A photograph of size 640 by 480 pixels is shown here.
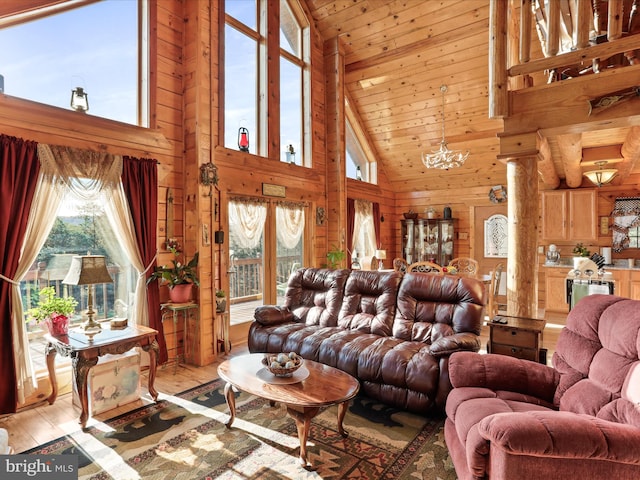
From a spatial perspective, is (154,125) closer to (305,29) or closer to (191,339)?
(191,339)

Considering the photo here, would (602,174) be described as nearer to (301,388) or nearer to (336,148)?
(336,148)

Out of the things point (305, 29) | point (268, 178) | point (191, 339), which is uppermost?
point (305, 29)

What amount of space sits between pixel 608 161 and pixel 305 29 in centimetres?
509

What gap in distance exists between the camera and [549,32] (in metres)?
3.07

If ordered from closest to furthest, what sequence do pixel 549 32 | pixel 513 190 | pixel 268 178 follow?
pixel 549 32 → pixel 513 190 → pixel 268 178

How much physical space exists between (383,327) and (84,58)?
156 inches

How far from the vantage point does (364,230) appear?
747 cm

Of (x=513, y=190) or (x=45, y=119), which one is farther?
(x=513, y=190)

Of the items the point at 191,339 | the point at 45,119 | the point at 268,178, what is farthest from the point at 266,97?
the point at 191,339

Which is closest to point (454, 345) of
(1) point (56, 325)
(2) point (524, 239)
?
(2) point (524, 239)

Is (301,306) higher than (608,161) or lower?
lower

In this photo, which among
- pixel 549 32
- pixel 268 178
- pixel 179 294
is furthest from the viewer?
pixel 268 178

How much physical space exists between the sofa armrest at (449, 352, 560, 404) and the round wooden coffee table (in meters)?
0.67

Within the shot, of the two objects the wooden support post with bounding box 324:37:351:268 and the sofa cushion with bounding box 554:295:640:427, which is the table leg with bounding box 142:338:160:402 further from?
the wooden support post with bounding box 324:37:351:268
